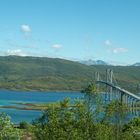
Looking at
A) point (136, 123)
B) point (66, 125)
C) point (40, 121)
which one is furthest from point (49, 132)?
point (136, 123)

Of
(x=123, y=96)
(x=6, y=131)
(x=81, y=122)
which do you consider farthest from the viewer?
(x=123, y=96)

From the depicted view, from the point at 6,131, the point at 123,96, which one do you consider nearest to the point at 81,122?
the point at 6,131

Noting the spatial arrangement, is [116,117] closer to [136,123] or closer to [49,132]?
[49,132]

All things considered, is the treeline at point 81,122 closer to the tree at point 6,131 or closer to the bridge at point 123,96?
the tree at point 6,131

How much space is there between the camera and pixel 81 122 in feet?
145

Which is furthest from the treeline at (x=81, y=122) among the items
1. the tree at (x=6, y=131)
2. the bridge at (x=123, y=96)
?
the bridge at (x=123, y=96)

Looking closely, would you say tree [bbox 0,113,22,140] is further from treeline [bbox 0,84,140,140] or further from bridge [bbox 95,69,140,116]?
bridge [bbox 95,69,140,116]

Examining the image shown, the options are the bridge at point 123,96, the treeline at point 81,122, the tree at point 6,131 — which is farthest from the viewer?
the bridge at point 123,96

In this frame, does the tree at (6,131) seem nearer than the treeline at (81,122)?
No

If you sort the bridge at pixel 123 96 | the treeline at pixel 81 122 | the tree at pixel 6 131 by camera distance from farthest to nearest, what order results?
the bridge at pixel 123 96 → the tree at pixel 6 131 → the treeline at pixel 81 122

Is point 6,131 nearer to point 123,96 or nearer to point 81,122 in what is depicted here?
point 81,122

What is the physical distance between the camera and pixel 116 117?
50625mm

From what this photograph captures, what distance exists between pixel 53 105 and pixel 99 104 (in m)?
5.03

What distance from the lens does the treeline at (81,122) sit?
43.1m
